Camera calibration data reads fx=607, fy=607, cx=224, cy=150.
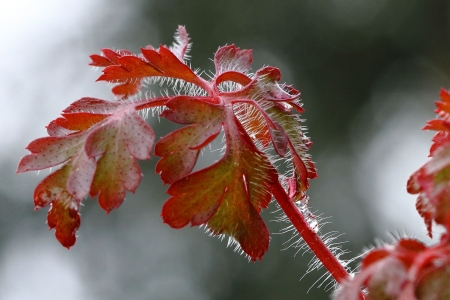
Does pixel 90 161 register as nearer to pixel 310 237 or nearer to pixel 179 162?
pixel 179 162

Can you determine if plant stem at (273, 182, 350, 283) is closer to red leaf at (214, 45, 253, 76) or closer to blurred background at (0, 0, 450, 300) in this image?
red leaf at (214, 45, 253, 76)

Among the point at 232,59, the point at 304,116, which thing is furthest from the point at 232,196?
the point at 304,116

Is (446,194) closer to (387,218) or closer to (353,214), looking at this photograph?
(387,218)

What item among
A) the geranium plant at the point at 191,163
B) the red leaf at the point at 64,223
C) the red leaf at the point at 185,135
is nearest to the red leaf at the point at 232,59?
the geranium plant at the point at 191,163

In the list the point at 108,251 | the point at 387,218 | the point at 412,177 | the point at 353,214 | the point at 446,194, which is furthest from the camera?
the point at 108,251

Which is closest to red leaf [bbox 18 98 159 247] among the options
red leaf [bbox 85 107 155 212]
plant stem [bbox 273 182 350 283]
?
red leaf [bbox 85 107 155 212]

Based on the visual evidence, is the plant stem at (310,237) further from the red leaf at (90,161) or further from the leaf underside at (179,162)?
the red leaf at (90,161)

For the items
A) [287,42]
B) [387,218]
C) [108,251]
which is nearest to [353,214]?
[387,218]

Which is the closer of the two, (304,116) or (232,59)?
(232,59)
